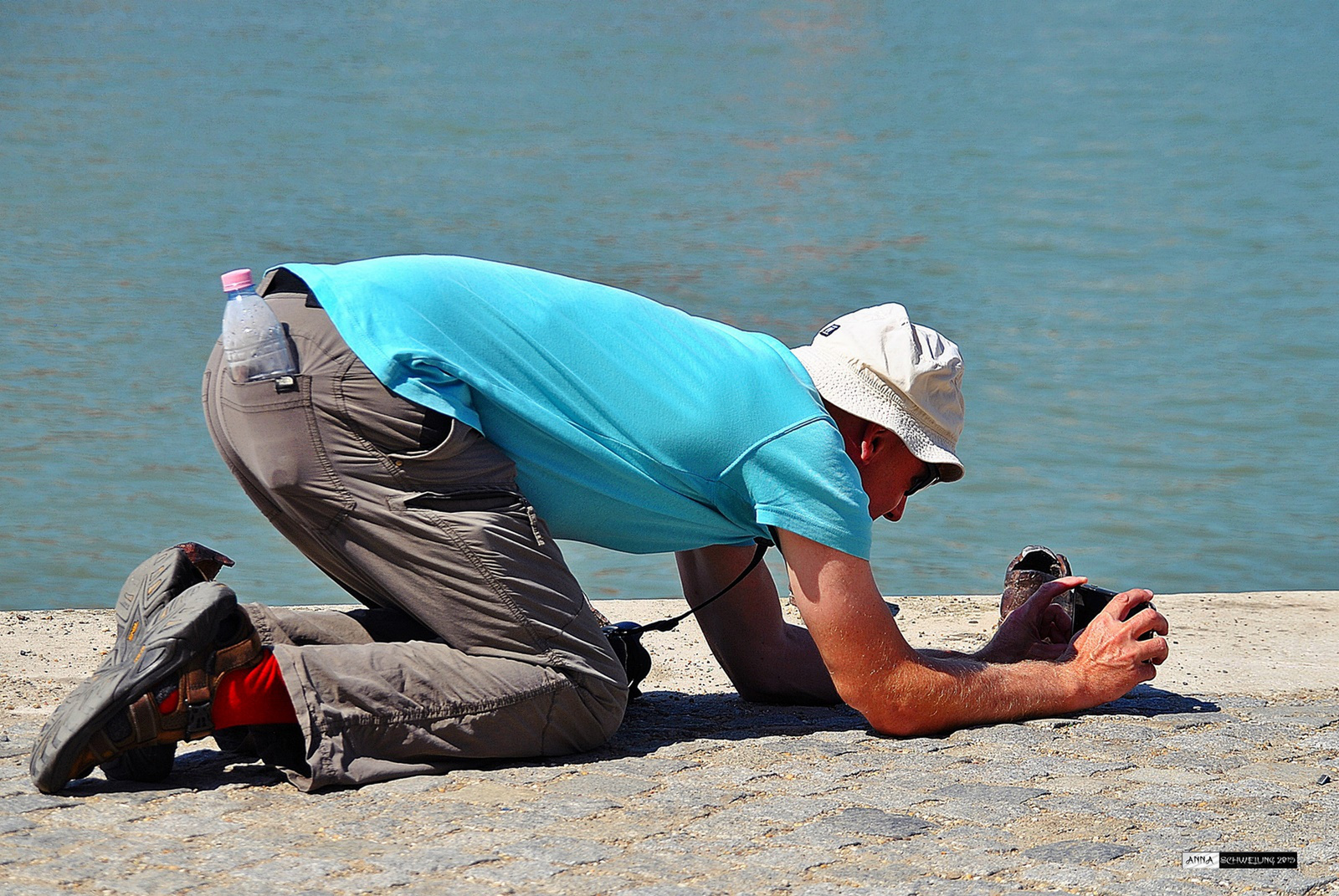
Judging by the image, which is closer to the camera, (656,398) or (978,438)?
(656,398)

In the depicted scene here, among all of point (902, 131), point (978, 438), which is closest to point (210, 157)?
point (902, 131)

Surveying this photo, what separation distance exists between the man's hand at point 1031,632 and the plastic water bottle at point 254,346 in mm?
1721

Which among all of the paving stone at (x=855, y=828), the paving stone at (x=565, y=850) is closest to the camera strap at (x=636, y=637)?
the paving stone at (x=855, y=828)

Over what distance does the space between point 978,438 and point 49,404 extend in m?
5.17

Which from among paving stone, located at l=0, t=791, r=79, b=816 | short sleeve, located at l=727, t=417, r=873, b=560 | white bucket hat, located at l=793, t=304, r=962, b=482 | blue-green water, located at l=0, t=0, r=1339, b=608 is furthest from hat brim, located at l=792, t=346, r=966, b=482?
blue-green water, located at l=0, t=0, r=1339, b=608

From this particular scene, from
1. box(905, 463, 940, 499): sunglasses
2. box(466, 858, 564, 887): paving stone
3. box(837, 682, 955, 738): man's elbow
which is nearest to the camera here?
box(466, 858, 564, 887): paving stone

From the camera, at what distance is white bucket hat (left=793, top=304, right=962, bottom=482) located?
3209mm

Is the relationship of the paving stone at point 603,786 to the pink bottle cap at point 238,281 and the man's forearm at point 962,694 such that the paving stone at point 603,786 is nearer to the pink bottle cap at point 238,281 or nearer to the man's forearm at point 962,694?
the man's forearm at point 962,694

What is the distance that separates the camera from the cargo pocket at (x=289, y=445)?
10.1ft

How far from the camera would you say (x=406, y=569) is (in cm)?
314

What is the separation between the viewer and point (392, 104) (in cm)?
2272

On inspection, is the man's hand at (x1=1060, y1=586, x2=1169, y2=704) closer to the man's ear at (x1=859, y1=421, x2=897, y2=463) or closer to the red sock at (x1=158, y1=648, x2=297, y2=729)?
the man's ear at (x1=859, y1=421, x2=897, y2=463)

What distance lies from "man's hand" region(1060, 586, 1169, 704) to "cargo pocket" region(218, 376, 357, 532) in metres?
1.66

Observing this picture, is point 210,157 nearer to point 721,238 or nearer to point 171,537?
point 721,238
